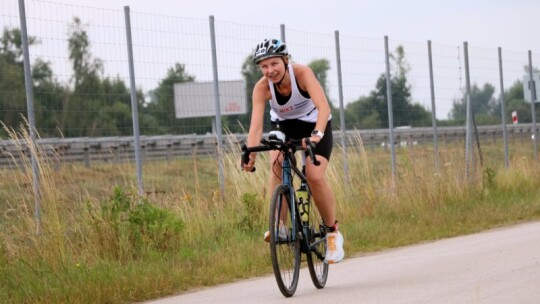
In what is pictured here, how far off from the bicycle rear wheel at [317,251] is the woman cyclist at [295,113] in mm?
67

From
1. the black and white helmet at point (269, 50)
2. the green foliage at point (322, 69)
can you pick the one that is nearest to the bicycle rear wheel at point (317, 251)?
the black and white helmet at point (269, 50)

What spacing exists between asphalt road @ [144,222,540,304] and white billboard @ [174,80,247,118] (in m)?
3.63

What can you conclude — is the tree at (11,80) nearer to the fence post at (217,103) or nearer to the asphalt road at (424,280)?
the fence post at (217,103)

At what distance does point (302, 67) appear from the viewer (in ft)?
27.9

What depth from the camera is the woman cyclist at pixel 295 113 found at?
8.36 m

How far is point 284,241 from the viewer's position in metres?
8.25

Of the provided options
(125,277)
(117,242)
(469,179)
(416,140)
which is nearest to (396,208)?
(469,179)

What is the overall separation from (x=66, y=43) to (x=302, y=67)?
4.50 meters

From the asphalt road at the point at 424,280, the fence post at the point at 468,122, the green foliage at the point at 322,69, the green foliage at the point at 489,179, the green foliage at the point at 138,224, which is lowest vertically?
the asphalt road at the point at 424,280

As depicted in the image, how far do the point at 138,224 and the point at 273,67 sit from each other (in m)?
3.23

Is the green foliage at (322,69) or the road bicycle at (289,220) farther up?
the green foliage at (322,69)

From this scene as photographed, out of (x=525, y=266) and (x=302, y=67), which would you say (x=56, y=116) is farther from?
(x=525, y=266)

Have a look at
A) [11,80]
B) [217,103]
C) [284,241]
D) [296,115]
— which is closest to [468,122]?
[217,103]

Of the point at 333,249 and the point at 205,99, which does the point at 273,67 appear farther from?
the point at 205,99
